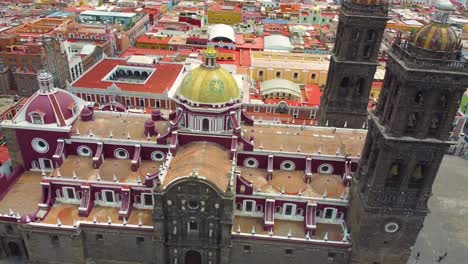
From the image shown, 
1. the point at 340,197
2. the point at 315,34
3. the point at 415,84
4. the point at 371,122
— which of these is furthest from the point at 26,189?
the point at 315,34

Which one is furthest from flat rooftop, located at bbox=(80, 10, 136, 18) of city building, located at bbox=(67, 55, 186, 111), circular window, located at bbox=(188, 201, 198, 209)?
circular window, located at bbox=(188, 201, 198, 209)

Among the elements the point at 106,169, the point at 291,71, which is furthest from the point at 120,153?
the point at 291,71

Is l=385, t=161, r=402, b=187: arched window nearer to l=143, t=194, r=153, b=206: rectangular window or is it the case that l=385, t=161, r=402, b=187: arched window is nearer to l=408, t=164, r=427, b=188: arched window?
l=408, t=164, r=427, b=188: arched window

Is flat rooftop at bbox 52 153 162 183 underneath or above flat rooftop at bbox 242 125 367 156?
underneath

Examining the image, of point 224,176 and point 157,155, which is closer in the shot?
point 224,176

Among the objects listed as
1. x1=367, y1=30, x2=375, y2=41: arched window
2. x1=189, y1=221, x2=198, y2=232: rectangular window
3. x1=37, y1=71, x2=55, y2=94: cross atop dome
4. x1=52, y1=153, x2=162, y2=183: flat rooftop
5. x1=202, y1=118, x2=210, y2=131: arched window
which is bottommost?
x1=189, y1=221, x2=198, y2=232: rectangular window

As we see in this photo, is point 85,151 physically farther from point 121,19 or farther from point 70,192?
point 121,19

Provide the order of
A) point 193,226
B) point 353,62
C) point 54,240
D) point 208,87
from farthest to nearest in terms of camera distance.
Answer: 1. point 353,62
2. point 208,87
3. point 54,240
4. point 193,226

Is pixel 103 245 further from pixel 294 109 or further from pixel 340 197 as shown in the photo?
pixel 294 109
